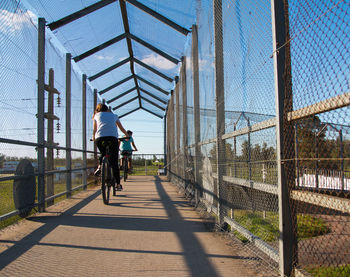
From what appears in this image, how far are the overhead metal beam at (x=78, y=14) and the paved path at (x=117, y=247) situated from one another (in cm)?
332

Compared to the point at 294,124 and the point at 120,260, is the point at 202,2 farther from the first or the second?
the point at 120,260

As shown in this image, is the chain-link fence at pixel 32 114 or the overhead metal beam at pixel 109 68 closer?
the chain-link fence at pixel 32 114

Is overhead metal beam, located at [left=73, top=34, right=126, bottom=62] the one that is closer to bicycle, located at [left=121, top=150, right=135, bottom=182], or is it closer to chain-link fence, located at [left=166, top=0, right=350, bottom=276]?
bicycle, located at [left=121, top=150, right=135, bottom=182]

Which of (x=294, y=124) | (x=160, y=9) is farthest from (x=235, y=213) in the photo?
(x=160, y=9)

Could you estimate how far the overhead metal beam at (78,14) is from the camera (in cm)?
591

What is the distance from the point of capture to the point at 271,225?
2.50m

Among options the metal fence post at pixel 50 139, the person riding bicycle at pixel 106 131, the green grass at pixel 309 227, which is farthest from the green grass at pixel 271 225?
the metal fence post at pixel 50 139

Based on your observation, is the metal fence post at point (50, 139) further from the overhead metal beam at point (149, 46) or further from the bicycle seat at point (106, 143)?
the overhead metal beam at point (149, 46)

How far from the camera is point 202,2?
447cm

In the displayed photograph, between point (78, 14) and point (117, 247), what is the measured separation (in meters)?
4.78

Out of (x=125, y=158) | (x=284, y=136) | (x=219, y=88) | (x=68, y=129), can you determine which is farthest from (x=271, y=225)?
(x=125, y=158)

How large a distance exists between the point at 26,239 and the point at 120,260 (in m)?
1.25

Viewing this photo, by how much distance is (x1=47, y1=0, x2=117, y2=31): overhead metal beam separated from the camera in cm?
591

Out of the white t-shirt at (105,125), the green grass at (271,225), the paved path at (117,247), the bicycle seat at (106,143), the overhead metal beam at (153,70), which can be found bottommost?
the paved path at (117,247)
